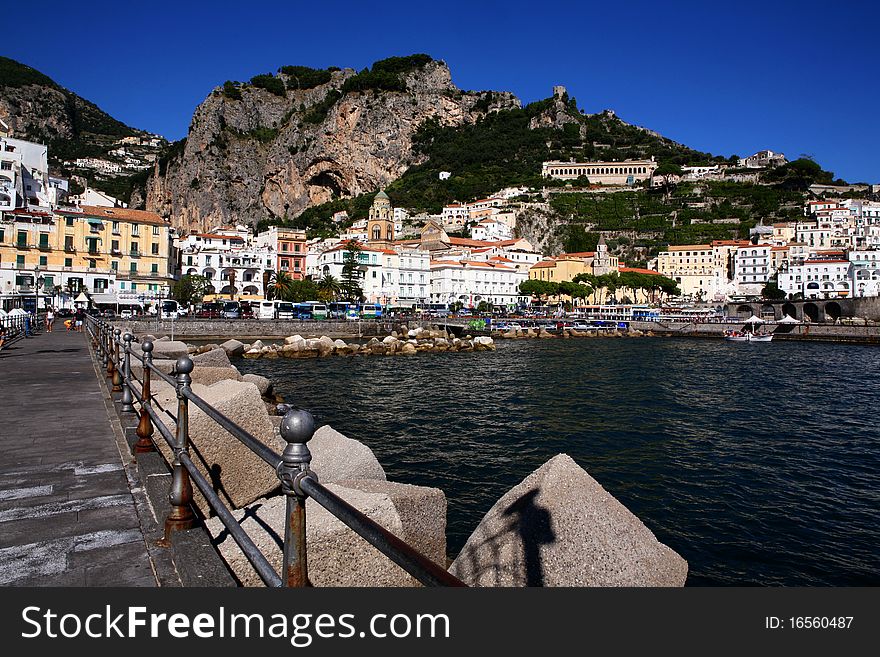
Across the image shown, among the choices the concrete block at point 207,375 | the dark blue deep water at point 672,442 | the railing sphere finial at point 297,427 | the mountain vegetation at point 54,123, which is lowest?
the dark blue deep water at point 672,442

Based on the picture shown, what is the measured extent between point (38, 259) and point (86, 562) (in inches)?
2395

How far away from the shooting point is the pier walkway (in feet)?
10.6

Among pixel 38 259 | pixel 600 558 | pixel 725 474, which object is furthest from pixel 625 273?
pixel 600 558

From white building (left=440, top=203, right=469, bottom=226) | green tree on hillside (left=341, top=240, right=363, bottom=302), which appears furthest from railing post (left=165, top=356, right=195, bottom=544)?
white building (left=440, top=203, right=469, bottom=226)

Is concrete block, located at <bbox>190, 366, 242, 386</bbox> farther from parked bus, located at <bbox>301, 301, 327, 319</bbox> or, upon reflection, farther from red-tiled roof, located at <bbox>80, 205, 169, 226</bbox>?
red-tiled roof, located at <bbox>80, 205, 169, 226</bbox>

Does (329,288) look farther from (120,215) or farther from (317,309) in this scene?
(120,215)

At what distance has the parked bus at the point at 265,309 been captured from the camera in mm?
59875

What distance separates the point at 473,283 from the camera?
89.1 m

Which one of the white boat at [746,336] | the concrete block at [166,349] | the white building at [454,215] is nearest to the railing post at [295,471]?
the concrete block at [166,349]

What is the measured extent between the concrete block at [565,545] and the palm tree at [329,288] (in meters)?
67.2

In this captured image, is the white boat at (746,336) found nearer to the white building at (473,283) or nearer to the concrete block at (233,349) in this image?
the white building at (473,283)

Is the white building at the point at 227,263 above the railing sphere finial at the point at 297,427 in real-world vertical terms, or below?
above

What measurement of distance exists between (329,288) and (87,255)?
1035 inches
